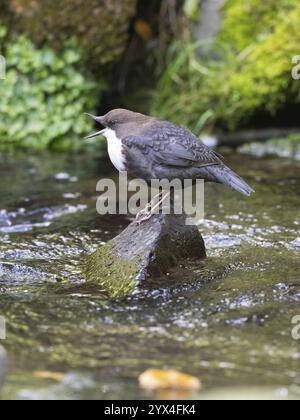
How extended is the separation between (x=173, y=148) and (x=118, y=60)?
5.14 m

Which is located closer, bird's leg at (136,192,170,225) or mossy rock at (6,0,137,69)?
bird's leg at (136,192,170,225)

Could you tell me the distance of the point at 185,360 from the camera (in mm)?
3141

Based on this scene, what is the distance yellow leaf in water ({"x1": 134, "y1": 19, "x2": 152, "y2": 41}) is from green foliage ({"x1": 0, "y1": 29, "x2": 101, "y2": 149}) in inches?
40.7

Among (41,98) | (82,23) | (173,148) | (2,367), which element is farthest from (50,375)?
(82,23)

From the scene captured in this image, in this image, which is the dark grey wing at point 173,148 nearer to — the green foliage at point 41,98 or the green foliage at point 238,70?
the green foliage at point 238,70

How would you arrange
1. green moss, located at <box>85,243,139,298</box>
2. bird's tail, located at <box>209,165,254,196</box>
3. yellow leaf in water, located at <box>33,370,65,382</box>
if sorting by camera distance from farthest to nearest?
bird's tail, located at <box>209,165,254,196</box> → green moss, located at <box>85,243,139,298</box> → yellow leaf in water, located at <box>33,370,65,382</box>

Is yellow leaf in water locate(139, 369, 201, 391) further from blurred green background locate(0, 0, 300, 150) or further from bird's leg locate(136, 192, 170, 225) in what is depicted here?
blurred green background locate(0, 0, 300, 150)

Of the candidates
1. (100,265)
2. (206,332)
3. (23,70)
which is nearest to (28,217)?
(100,265)

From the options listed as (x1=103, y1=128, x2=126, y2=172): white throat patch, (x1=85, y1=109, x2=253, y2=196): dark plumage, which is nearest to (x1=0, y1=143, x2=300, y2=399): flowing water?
(x1=85, y1=109, x2=253, y2=196): dark plumage

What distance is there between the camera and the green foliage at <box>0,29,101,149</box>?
28.8ft

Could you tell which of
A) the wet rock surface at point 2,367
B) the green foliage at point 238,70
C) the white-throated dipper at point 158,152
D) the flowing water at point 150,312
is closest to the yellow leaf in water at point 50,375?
the flowing water at point 150,312

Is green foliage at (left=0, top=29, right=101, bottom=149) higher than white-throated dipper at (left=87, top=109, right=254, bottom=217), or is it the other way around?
green foliage at (left=0, top=29, right=101, bottom=149)

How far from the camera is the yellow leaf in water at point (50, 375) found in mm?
2939

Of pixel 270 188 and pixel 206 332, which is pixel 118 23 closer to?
pixel 270 188
